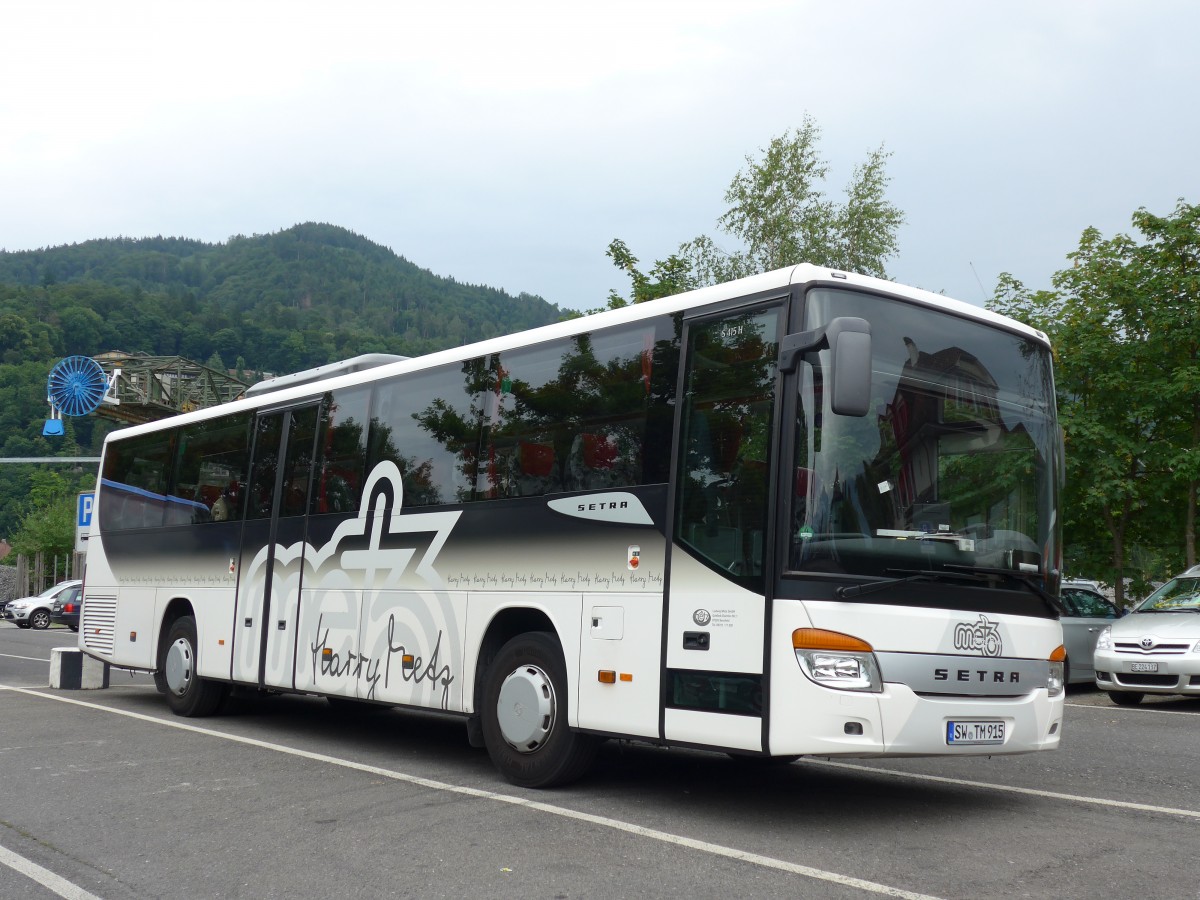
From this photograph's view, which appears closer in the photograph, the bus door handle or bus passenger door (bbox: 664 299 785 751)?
bus passenger door (bbox: 664 299 785 751)

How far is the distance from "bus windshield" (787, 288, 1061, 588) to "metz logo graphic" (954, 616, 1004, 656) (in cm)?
27

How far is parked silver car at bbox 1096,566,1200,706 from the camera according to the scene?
578 inches

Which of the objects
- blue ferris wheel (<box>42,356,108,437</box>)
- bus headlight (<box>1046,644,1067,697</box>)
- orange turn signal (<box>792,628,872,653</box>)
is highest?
blue ferris wheel (<box>42,356,108,437</box>)

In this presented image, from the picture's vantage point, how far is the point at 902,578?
686cm

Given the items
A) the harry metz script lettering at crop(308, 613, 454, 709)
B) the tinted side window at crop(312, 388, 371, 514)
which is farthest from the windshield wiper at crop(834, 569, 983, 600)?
the tinted side window at crop(312, 388, 371, 514)

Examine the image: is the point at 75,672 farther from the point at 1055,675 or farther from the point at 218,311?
the point at 218,311

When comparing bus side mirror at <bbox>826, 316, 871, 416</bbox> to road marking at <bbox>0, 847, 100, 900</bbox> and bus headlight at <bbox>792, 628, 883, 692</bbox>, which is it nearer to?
bus headlight at <bbox>792, 628, 883, 692</bbox>

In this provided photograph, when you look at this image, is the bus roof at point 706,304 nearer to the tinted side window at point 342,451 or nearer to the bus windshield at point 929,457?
the bus windshield at point 929,457

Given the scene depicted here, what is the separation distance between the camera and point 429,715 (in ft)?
45.4

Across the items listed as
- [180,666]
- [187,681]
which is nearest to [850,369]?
[187,681]

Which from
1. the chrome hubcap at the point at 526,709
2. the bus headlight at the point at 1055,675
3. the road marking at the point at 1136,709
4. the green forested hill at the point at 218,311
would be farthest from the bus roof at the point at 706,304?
the green forested hill at the point at 218,311

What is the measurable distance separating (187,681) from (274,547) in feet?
7.79

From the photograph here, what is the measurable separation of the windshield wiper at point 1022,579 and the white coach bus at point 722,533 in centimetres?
2

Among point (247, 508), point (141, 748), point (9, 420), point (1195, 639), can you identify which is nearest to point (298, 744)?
point (141, 748)
